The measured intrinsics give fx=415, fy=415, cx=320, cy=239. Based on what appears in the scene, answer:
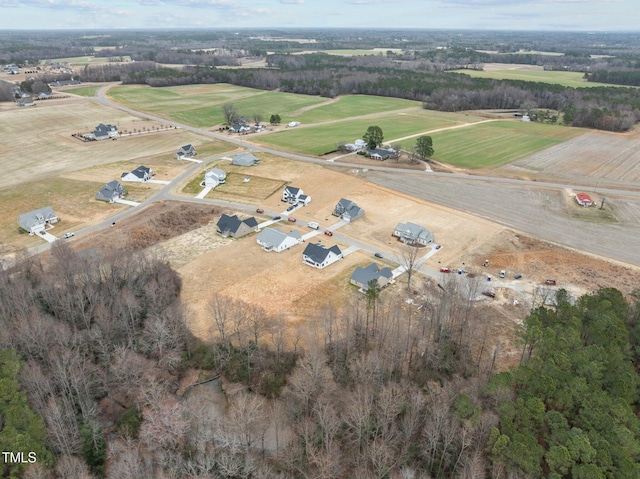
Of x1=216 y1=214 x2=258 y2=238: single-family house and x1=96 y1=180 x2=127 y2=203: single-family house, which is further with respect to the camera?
x1=96 y1=180 x2=127 y2=203: single-family house

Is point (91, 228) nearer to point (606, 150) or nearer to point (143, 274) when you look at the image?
point (143, 274)

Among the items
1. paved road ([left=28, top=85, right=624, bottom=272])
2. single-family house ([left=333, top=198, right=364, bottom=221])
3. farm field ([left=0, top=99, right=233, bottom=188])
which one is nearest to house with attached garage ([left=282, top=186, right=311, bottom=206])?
paved road ([left=28, top=85, right=624, bottom=272])

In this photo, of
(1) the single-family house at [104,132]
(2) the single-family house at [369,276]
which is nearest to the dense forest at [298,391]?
(2) the single-family house at [369,276]

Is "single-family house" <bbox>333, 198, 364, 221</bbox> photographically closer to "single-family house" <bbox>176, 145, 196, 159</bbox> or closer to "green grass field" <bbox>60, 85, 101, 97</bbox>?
"single-family house" <bbox>176, 145, 196, 159</bbox>

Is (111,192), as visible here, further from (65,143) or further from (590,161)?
(590,161)

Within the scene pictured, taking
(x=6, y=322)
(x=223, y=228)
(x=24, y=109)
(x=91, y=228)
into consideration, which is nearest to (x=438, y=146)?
(x=223, y=228)

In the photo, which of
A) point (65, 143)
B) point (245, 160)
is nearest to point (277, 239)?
point (245, 160)
